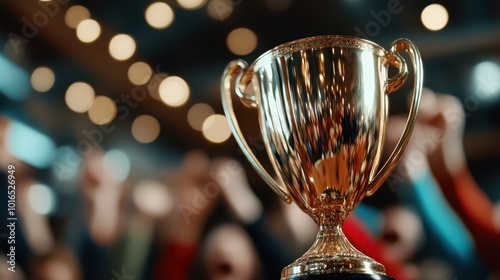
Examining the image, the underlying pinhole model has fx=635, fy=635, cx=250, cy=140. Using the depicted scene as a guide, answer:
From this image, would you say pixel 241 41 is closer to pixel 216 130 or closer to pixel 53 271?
pixel 216 130

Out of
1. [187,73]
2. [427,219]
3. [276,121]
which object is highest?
[187,73]

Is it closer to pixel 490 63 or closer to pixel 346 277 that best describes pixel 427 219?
pixel 490 63

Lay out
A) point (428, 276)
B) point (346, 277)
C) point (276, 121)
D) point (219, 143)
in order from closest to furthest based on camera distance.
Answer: point (346, 277), point (276, 121), point (428, 276), point (219, 143)

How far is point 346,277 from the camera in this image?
63 cm

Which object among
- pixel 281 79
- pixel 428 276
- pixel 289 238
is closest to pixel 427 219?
pixel 428 276

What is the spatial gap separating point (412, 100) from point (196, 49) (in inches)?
23.3

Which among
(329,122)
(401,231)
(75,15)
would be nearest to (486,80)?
(401,231)

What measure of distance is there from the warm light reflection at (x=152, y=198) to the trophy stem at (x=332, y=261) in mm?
496

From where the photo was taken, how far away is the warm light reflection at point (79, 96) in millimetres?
1186

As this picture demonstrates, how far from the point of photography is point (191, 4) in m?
1.26

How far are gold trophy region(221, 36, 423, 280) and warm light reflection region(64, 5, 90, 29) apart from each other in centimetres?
62

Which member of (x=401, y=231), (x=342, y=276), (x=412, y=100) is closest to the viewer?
(x=342, y=276)

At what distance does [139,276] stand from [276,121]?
508mm

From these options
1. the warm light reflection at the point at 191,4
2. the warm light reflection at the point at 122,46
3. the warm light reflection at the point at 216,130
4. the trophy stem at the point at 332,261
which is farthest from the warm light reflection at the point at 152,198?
the trophy stem at the point at 332,261
